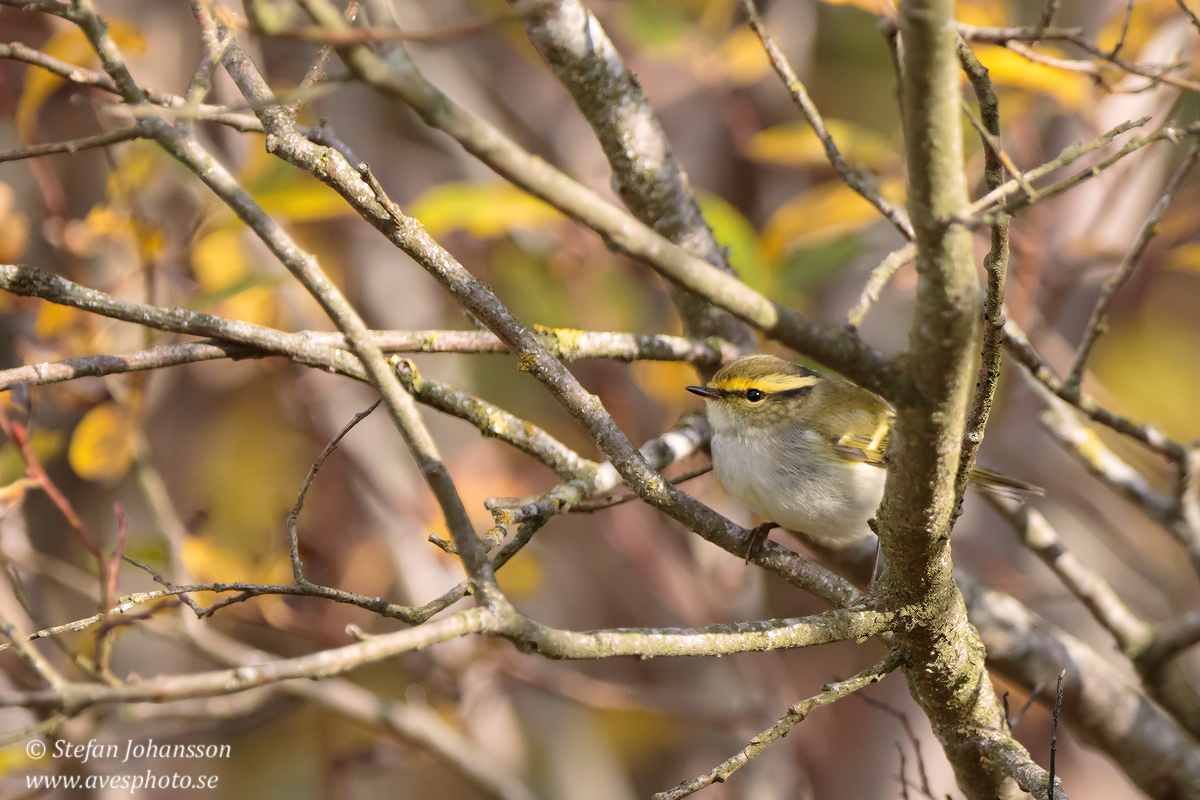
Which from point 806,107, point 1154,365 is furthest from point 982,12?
point 1154,365

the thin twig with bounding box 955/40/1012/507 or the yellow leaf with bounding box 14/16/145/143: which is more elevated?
the yellow leaf with bounding box 14/16/145/143

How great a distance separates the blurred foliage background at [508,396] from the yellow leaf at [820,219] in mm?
11

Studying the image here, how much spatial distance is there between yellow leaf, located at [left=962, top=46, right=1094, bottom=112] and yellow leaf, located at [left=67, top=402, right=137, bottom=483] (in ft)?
8.39

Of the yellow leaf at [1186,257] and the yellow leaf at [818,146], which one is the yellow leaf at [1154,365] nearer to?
the yellow leaf at [1186,257]

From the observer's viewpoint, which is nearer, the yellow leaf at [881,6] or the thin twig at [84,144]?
the thin twig at [84,144]

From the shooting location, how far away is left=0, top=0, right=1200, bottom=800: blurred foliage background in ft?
8.64

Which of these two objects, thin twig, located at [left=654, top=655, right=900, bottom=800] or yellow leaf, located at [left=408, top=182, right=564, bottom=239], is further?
yellow leaf, located at [left=408, top=182, right=564, bottom=239]

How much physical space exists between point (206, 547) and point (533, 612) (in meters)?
2.06

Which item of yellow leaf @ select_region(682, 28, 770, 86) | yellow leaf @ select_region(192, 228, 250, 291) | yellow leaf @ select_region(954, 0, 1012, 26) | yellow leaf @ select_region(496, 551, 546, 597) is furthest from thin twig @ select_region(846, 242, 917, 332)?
yellow leaf @ select_region(192, 228, 250, 291)

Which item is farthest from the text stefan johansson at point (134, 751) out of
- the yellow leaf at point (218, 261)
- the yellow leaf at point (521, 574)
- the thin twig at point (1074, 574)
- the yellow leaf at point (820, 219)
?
the thin twig at point (1074, 574)

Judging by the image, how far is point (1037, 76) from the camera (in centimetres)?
232

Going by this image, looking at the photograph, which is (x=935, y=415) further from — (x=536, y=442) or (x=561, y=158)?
(x=561, y=158)

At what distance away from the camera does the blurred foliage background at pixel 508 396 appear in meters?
2.63

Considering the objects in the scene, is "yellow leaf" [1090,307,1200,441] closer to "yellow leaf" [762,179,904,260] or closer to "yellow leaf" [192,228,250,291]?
"yellow leaf" [762,179,904,260]
